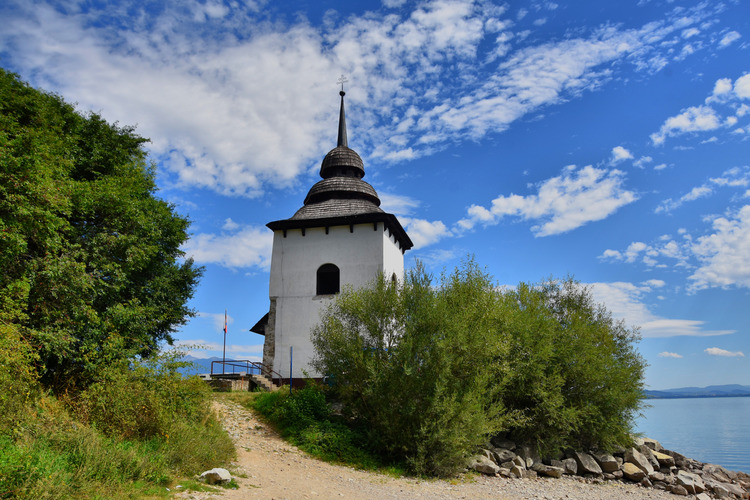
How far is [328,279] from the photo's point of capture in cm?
2403

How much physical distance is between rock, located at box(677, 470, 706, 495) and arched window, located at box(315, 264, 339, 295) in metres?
15.7

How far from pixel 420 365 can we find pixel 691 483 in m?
11.4

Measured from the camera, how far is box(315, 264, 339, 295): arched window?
23.8 m

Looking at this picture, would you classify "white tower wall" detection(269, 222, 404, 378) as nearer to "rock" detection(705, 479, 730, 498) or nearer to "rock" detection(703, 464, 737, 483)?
"rock" detection(705, 479, 730, 498)

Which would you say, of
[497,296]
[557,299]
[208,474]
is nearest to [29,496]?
[208,474]

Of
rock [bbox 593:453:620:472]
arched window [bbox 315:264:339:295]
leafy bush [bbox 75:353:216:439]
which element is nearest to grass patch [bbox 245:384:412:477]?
leafy bush [bbox 75:353:216:439]

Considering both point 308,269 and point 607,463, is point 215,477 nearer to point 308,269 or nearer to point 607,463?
point 308,269

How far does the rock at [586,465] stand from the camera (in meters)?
18.0

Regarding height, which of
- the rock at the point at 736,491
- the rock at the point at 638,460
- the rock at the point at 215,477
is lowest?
the rock at the point at 736,491

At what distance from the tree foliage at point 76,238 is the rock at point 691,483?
1926 centimetres

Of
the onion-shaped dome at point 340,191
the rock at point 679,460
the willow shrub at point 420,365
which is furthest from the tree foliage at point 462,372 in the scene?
the onion-shaped dome at point 340,191

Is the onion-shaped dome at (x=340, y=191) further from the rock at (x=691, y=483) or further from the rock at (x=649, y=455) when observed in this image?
the rock at (x=691, y=483)

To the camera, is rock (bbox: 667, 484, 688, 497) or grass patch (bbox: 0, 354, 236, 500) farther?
rock (bbox: 667, 484, 688, 497)

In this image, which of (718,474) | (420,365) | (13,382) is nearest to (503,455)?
(420,365)
